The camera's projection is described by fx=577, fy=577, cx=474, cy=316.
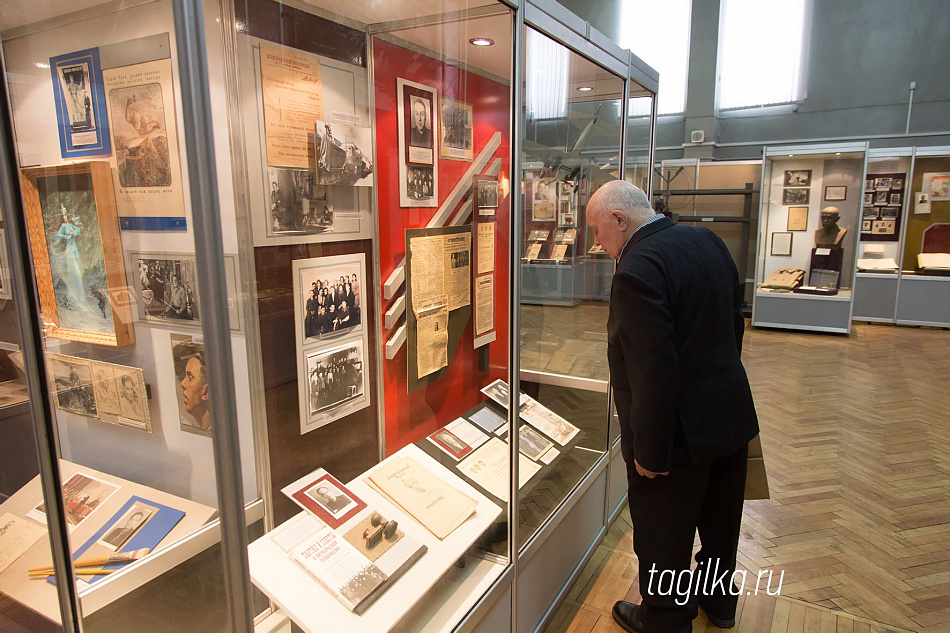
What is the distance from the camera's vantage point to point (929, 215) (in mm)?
8383

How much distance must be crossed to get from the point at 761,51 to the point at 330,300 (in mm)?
10614

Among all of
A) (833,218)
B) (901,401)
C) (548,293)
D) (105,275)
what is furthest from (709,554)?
(833,218)

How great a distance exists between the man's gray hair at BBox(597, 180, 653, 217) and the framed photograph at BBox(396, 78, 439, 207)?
0.65m

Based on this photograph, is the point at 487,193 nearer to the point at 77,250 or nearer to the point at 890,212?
the point at 77,250

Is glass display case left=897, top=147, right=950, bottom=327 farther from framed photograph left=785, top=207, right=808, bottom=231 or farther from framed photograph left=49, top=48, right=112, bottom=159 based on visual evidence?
framed photograph left=49, top=48, right=112, bottom=159

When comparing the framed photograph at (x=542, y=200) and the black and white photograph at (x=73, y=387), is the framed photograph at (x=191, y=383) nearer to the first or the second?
the black and white photograph at (x=73, y=387)

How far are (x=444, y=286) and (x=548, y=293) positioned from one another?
0.55m

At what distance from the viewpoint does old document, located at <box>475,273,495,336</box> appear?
7.61 ft

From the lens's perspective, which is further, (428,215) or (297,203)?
(428,215)

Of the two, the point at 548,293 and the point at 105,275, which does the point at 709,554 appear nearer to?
the point at 548,293

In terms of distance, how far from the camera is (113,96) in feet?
2.80

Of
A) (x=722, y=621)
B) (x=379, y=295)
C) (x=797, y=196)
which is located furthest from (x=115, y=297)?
(x=797, y=196)

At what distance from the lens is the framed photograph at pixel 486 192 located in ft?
7.14

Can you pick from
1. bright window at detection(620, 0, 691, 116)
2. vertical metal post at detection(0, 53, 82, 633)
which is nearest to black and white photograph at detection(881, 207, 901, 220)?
bright window at detection(620, 0, 691, 116)
